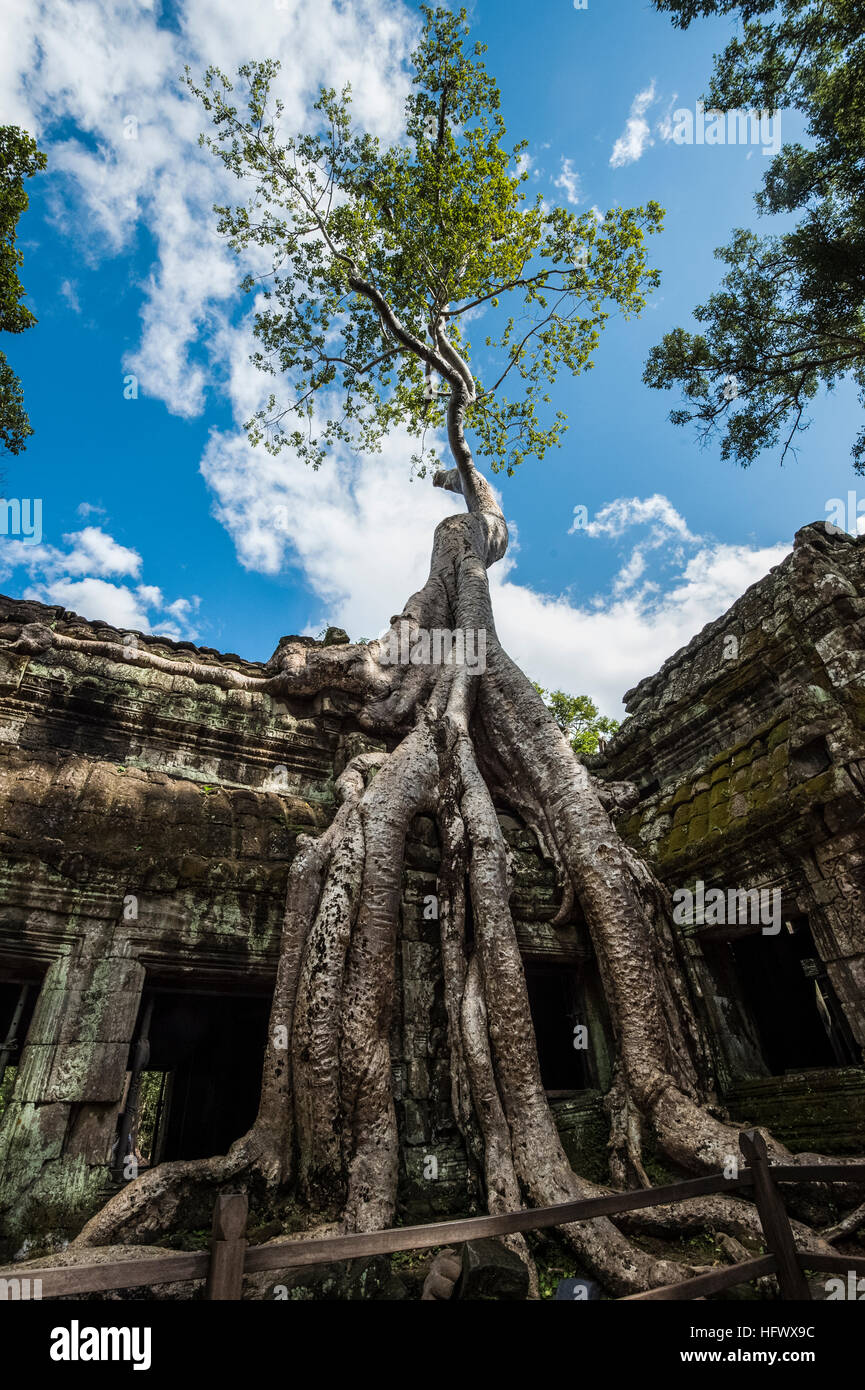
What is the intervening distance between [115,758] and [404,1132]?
3152 mm

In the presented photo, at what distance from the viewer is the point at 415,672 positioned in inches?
243

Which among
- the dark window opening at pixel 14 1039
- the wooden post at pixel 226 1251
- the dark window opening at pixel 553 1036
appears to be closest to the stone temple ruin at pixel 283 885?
the dark window opening at pixel 14 1039

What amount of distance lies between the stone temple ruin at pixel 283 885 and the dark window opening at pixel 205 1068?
28 millimetres

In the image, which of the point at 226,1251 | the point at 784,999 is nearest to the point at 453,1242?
the point at 226,1251

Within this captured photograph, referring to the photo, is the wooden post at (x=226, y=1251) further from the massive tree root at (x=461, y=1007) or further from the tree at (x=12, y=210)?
the tree at (x=12, y=210)

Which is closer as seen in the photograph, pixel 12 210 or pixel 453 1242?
pixel 453 1242

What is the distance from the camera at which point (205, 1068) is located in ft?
20.8

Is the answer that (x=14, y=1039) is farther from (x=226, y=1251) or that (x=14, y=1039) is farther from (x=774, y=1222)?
(x=774, y=1222)

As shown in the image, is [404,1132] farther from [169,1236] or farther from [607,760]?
[607,760]

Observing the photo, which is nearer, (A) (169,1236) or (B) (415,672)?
(A) (169,1236)

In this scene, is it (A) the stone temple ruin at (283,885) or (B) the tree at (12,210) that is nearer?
(A) the stone temple ruin at (283,885)

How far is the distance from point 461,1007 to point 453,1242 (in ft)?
5.82

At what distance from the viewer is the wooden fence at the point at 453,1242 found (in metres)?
1.54
